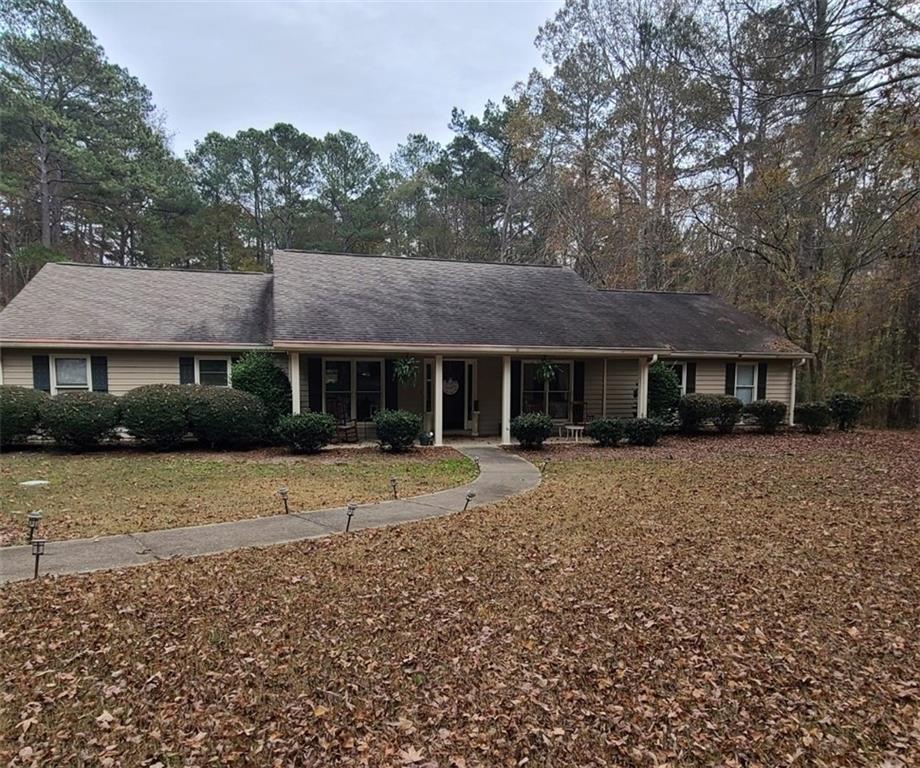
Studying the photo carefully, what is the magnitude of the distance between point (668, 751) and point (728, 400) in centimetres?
1448

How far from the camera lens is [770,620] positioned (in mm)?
4340

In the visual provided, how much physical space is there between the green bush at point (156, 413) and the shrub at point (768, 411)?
15.2 meters

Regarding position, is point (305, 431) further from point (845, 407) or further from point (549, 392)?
point (845, 407)

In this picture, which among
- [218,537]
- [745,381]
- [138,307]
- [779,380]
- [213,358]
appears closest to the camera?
[218,537]

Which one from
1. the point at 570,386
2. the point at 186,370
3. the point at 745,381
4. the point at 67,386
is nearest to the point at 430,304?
the point at 570,386

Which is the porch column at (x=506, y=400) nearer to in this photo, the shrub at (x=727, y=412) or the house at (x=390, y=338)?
the house at (x=390, y=338)

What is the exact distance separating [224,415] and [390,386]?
169 inches

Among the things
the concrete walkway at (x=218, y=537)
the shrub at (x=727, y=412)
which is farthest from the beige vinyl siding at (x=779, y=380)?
the concrete walkway at (x=218, y=537)

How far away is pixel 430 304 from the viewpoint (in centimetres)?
1525

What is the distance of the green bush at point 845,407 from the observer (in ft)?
54.5

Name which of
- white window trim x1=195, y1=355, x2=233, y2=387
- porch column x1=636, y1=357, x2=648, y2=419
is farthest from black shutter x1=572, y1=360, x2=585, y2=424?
white window trim x1=195, y1=355, x2=233, y2=387

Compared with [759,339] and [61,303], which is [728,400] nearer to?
[759,339]

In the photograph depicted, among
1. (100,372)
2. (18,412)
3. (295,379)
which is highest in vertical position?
(100,372)

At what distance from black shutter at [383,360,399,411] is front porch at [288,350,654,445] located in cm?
3
